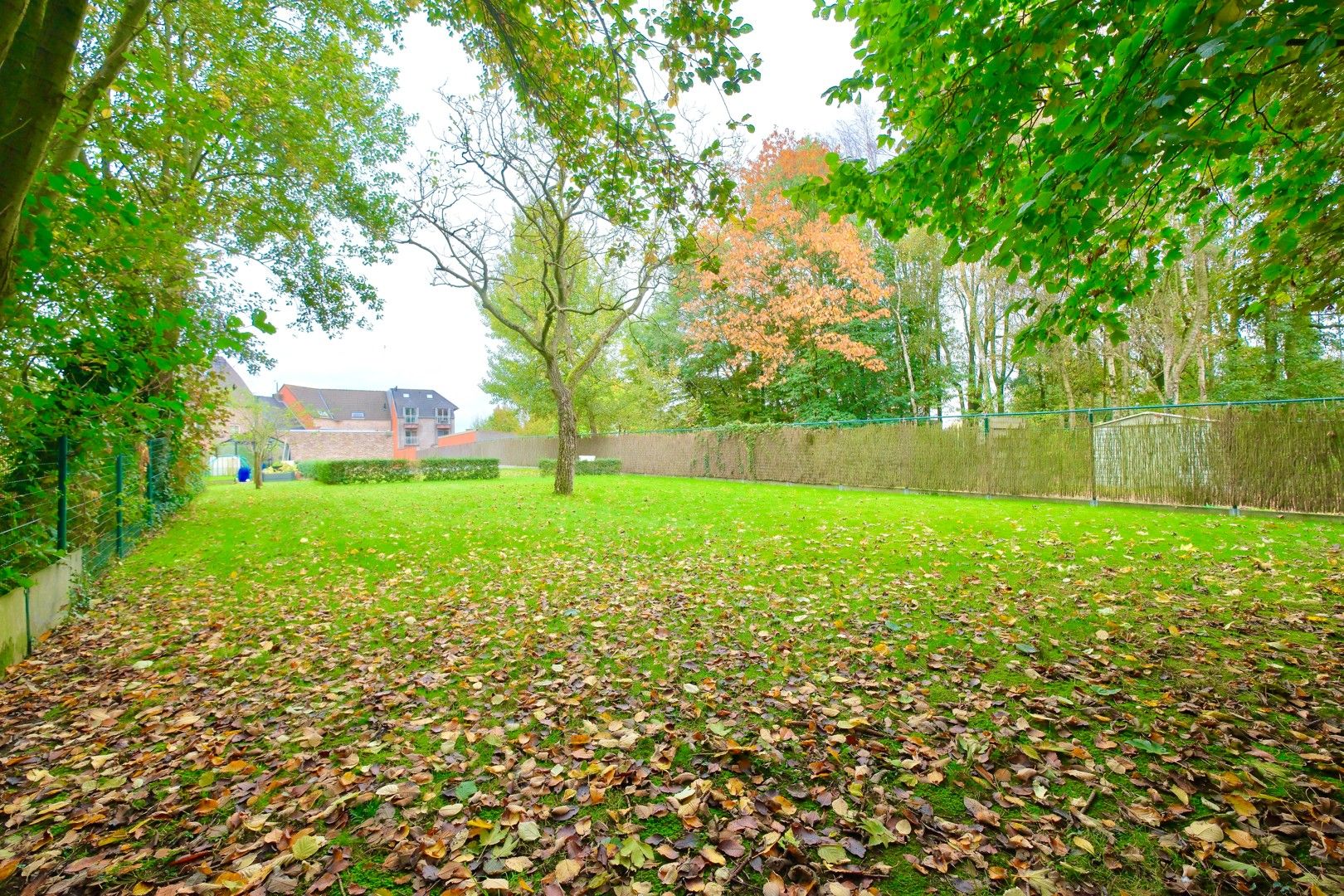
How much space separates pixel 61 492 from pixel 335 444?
3843 cm

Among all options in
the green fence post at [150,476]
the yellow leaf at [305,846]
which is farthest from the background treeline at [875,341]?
the yellow leaf at [305,846]

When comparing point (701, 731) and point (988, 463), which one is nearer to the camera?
point (701, 731)

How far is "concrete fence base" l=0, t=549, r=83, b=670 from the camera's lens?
3.69 m

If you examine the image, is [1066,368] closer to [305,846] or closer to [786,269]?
[786,269]

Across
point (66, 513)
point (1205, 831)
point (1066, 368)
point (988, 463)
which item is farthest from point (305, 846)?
point (1066, 368)

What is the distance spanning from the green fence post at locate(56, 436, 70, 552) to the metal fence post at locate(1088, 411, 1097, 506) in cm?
1472

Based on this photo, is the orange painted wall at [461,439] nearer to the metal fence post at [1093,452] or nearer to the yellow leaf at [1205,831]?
the metal fence post at [1093,452]

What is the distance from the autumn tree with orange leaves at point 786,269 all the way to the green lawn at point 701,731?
13449 mm

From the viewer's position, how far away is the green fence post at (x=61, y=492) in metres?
4.65

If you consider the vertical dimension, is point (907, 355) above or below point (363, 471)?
above

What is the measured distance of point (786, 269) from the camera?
17297 millimetres

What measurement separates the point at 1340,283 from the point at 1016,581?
140 inches

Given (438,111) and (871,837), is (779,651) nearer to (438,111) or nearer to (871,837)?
(871,837)

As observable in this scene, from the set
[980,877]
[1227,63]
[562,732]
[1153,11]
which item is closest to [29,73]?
[562,732]
